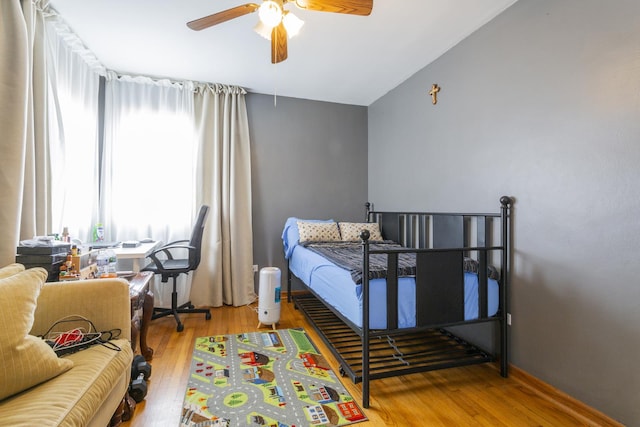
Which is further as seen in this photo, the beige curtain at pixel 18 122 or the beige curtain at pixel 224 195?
the beige curtain at pixel 224 195

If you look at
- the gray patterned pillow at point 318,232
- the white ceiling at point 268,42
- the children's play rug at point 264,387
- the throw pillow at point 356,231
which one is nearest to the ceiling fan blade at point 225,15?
the white ceiling at point 268,42

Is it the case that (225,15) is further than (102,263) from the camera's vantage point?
No

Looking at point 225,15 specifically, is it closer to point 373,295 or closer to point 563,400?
point 373,295

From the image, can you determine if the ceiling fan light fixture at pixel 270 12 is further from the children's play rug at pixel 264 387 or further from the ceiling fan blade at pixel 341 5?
the children's play rug at pixel 264 387

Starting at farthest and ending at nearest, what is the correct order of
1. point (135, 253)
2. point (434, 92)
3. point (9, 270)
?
1. point (434, 92)
2. point (135, 253)
3. point (9, 270)

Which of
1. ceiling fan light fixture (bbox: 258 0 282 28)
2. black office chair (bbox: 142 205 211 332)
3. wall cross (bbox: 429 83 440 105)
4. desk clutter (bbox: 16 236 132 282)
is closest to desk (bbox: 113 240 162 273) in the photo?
black office chair (bbox: 142 205 211 332)

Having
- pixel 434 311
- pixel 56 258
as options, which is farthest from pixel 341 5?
pixel 56 258

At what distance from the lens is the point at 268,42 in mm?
2432

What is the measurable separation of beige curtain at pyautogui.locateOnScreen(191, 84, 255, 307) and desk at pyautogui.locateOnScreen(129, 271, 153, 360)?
1087mm

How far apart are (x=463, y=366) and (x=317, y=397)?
987 mm

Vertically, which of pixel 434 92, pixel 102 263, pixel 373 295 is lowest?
pixel 373 295

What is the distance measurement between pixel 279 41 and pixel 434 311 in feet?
5.98

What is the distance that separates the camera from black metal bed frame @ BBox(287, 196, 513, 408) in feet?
5.39

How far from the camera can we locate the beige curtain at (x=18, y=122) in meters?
1.56
